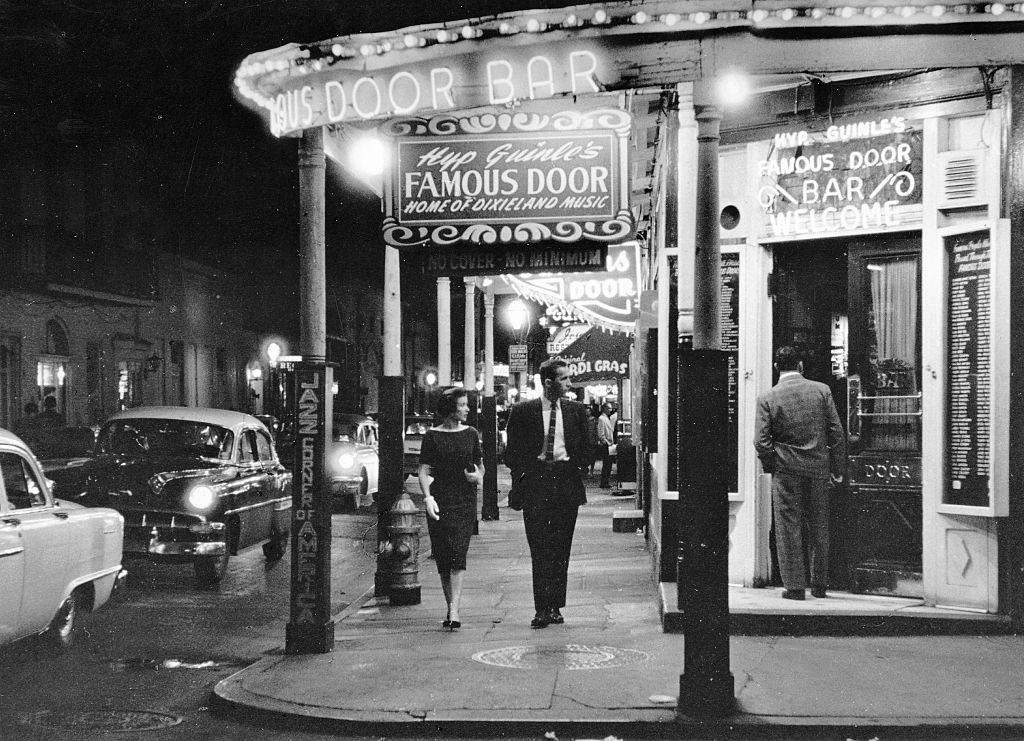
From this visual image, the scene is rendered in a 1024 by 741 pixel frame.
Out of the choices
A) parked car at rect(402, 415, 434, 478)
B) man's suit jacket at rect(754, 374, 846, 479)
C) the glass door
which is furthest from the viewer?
parked car at rect(402, 415, 434, 478)

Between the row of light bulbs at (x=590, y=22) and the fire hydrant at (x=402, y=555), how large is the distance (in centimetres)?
401

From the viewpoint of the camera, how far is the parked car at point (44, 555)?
7.30 meters

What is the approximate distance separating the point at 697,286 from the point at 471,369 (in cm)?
1515

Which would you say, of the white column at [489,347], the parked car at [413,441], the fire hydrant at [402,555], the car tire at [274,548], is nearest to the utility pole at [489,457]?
the white column at [489,347]

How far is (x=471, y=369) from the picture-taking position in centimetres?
2170

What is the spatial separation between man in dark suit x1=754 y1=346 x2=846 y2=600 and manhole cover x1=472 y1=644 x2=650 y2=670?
178 cm

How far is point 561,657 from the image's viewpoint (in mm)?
7684

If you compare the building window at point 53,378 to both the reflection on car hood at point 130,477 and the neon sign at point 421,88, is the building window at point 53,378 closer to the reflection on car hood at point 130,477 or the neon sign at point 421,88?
the reflection on car hood at point 130,477

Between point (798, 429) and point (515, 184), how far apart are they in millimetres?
2874

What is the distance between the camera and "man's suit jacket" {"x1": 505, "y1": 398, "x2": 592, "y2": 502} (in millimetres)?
9094

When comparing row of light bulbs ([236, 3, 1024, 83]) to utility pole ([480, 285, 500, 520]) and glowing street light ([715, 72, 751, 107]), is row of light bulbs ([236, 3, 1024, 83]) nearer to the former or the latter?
glowing street light ([715, 72, 751, 107])

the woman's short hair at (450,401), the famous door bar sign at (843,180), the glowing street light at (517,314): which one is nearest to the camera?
the famous door bar sign at (843,180)

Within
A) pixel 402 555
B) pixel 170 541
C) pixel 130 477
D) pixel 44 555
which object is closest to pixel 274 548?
pixel 130 477

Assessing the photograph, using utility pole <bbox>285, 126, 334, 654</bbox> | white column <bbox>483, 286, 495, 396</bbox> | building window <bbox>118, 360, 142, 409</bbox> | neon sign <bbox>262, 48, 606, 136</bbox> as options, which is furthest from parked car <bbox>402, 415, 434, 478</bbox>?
neon sign <bbox>262, 48, 606, 136</bbox>
